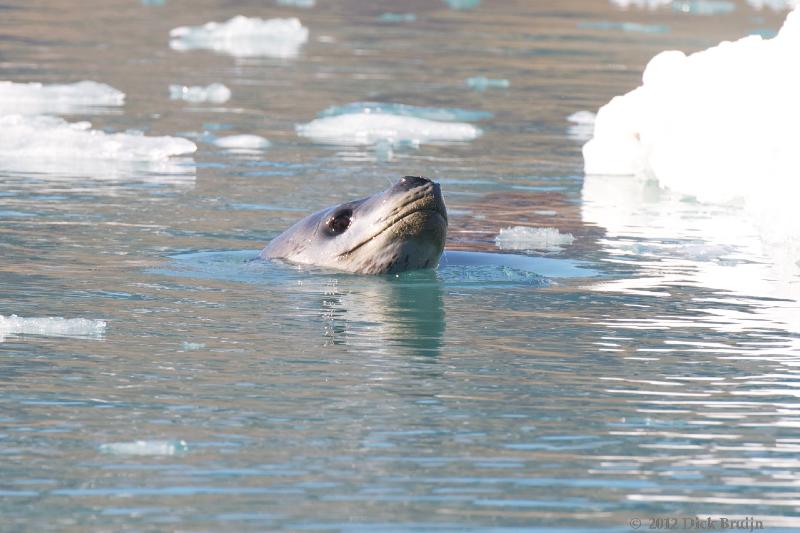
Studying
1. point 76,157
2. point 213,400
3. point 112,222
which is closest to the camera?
point 213,400

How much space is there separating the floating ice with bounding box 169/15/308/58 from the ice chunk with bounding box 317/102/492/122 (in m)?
8.07

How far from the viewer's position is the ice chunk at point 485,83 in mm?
23844

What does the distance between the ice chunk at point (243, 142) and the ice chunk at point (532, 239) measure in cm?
545

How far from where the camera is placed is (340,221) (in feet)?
35.0

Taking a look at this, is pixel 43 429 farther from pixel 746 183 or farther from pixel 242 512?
pixel 746 183

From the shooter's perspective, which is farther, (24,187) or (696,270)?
(24,187)

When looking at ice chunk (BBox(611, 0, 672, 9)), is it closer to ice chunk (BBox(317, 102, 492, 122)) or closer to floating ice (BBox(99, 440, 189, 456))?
ice chunk (BBox(317, 102, 492, 122))

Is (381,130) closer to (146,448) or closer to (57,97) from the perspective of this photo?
(57,97)

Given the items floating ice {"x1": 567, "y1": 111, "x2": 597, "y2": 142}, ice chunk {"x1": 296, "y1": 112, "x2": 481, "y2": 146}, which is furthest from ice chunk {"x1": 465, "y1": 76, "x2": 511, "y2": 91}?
ice chunk {"x1": 296, "y1": 112, "x2": 481, "y2": 146}

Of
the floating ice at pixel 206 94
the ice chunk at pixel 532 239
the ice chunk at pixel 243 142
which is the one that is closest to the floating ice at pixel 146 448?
the ice chunk at pixel 532 239

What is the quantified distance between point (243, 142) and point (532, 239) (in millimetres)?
5981

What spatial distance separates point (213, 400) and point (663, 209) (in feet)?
26.4

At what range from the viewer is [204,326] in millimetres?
8945

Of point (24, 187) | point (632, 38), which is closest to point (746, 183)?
point (24, 187)
